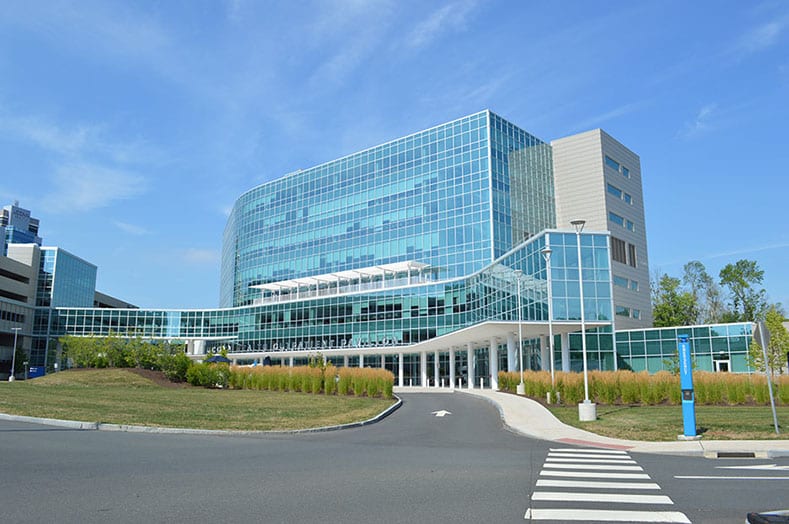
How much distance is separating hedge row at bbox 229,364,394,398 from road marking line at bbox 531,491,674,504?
26261mm

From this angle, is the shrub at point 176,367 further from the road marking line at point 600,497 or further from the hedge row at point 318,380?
the road marking line at point 600,497

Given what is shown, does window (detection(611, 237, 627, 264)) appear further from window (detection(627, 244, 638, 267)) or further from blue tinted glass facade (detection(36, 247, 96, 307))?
blue tinted glass facade (detection(36, 247, 96, 307))

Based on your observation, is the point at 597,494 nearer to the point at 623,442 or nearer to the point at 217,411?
the point at 623,442

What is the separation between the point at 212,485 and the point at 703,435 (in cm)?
1407

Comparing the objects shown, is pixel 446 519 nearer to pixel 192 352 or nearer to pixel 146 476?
pixel 146 476

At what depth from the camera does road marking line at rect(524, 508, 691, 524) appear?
7363 millimetres

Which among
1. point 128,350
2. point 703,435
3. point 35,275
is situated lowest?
point 703,435

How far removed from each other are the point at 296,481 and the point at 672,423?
15.1m

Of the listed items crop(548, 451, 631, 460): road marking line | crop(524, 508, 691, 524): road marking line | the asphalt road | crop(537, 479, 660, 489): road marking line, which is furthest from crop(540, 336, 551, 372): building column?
crop(524, 508, 691, 524): road marking line

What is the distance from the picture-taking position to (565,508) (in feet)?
26.2

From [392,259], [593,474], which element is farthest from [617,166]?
[593,474]

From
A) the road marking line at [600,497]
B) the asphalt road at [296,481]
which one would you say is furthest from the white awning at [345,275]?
the road marking line at [600,497]

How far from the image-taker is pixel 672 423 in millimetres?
19984

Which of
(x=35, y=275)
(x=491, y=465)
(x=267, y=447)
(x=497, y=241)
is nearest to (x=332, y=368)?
(x=267, y=447)
